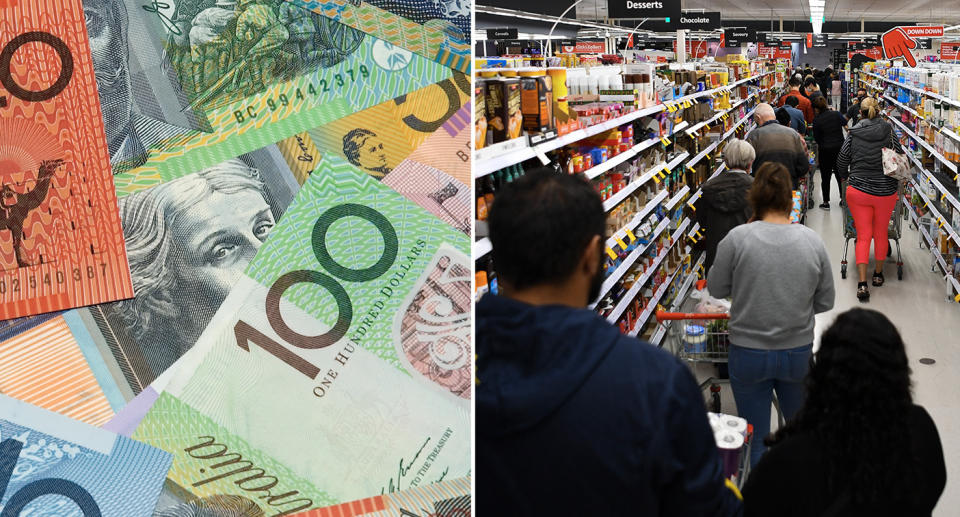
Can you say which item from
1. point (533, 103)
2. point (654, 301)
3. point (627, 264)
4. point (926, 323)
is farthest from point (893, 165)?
point (533, 103)

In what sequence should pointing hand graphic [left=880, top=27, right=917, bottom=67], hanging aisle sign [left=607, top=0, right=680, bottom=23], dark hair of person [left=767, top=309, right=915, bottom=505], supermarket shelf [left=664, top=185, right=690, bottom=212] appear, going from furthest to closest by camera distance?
pointing hand graphic [left=880, top=27, right=917, bottom=67] < hanging aisle sign [left=607, top=0, right=680, bottom=23] < supermarket shelf [left=664, top=185, right=690, bottom=212] < dark hair of person [left=767, top=309, right=915, bottom=505]

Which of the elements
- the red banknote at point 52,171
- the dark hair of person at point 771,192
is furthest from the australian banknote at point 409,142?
the dark hair of person at point 771,192

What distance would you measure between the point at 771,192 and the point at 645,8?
5.80 metres

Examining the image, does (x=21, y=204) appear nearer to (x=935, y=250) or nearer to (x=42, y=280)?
(x=42, y=280)

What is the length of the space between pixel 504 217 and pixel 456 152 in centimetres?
32

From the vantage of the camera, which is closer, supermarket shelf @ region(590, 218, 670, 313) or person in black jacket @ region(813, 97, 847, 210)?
supermarket shelf @ region(590, 218, 670, 313)

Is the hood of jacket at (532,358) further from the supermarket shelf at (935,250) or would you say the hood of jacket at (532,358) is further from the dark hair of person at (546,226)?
the supermarket shelf at (935,250)

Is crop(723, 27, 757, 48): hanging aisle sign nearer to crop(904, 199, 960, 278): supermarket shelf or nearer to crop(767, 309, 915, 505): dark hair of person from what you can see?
crop(904, 199, 960, 278): supermarket shelf

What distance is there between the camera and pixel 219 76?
846mm

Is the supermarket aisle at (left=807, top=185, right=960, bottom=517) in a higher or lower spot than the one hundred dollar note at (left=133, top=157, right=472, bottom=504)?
lower

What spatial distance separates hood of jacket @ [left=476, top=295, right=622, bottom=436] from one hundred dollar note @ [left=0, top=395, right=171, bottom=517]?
1.53 ft

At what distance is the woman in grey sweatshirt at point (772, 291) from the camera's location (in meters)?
3.35

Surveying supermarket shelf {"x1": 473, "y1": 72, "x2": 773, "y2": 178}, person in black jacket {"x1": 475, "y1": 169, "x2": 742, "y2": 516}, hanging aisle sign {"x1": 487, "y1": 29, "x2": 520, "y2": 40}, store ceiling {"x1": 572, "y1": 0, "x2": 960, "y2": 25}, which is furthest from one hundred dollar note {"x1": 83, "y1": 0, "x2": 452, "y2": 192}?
store ceiling {"x1": 572, "y1": 0, "x2": 960, "y2": 25}

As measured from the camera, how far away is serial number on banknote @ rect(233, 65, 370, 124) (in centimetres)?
85
